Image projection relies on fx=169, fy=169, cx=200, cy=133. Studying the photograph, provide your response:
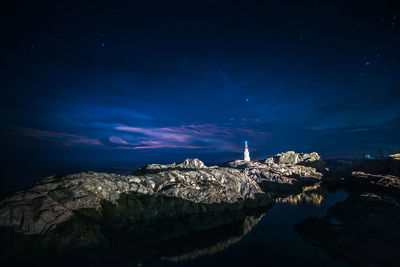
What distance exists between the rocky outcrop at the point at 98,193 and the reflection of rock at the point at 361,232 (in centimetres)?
1387

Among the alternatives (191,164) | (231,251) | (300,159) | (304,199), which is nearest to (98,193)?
(231,251)

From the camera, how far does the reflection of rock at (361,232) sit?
18578 millimetres

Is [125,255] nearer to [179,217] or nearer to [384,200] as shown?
[179,217]

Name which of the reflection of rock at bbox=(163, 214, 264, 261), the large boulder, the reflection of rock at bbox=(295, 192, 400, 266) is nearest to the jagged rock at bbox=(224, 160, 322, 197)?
the reflection of rock at bbox=(295, 192, 400, 266)

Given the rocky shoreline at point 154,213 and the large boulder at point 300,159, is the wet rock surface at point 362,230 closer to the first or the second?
the rocky shoreline at point 154,213

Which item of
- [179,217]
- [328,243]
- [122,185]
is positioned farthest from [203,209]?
[328,243]

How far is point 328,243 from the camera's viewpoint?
74.0 ft

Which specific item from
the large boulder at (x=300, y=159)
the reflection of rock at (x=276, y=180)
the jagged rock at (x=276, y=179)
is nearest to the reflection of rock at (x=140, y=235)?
the reflection of rock at (x=276, y=180)

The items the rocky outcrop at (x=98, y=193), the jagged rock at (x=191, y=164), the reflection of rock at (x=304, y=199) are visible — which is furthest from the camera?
the jagged rock at (x=191, y=164)

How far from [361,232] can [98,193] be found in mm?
35787

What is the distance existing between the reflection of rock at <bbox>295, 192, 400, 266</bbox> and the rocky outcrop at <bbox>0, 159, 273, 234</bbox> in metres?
13.9

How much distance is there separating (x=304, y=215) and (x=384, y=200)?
49.3ft

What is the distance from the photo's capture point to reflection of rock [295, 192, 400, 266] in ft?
61.0

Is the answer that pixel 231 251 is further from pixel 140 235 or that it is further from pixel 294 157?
pixel 294 157
